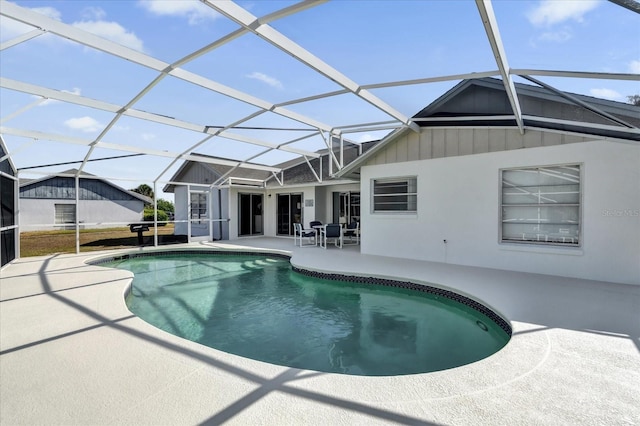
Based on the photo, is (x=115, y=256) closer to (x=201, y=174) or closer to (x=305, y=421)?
(x=201, y=174)

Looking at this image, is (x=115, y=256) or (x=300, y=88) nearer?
(x=300, y=88)

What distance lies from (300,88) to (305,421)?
5416mm

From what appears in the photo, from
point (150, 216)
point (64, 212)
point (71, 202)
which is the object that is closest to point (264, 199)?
point (71, 202)

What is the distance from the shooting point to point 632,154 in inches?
222

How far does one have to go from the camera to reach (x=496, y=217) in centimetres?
715

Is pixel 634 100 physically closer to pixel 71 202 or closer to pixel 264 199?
pixel 264 199

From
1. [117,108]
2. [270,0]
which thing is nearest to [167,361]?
[270,0]

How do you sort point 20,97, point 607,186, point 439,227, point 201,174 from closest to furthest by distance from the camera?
1. point 607,186
2. point 20,97
3. point 439,227
4. point 201,174

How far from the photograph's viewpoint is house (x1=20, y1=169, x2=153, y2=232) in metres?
21.6

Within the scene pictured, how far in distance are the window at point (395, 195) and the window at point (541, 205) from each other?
2236 mm

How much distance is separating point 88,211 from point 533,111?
27.8 meters

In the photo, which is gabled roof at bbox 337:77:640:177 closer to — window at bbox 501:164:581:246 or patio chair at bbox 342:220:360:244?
window at bbox 501:164:581:246

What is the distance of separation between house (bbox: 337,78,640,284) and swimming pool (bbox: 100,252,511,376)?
2397 mm

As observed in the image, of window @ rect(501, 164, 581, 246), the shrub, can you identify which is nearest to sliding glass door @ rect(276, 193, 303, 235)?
window @ rect(501, 164, 581, 246)
